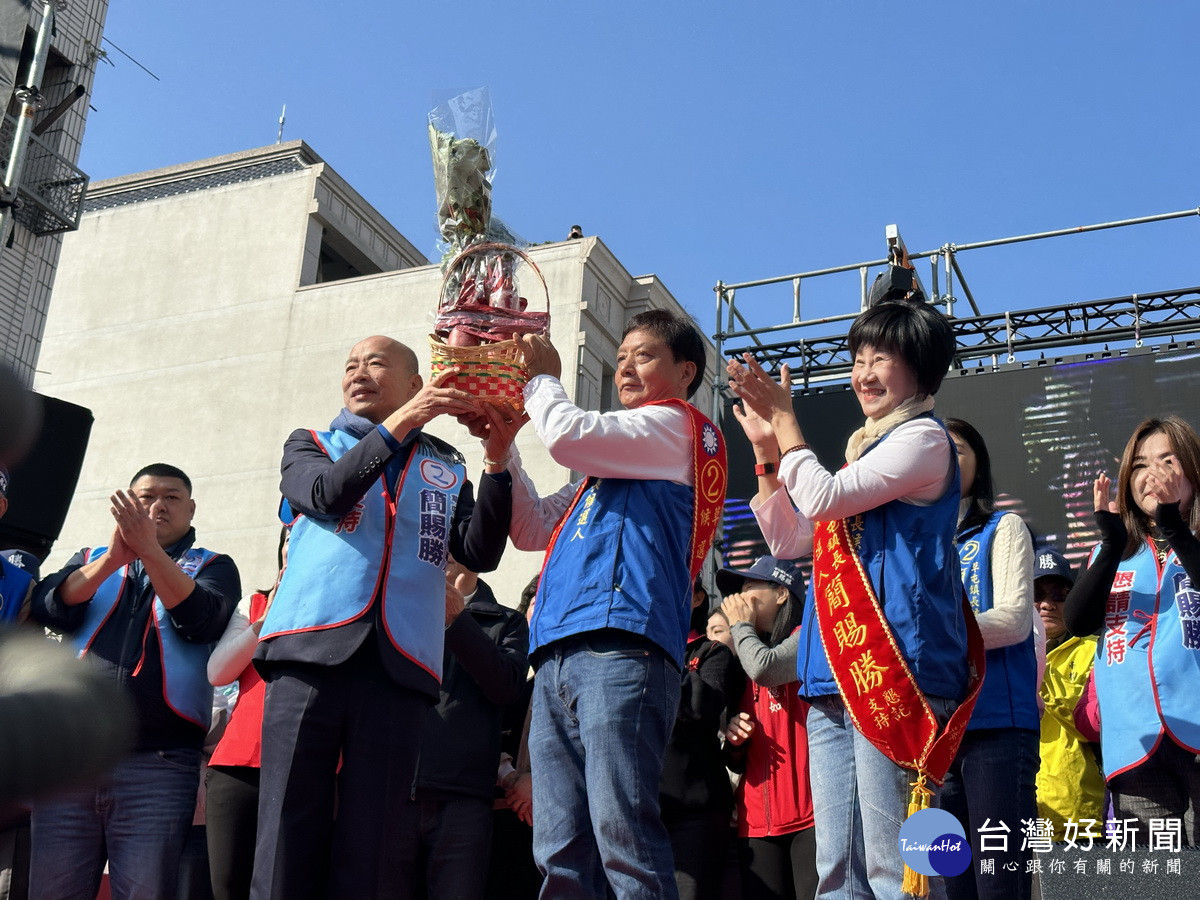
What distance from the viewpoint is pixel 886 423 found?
324 cm

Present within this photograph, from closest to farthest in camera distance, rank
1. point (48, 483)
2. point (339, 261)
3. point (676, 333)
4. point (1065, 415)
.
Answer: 1. point (676, 333)
2. point (48, 483)
3. point (1065, 415)
4. point (339, 261)

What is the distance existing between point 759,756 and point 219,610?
6.48 feet

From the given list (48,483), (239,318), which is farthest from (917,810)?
(239,318)

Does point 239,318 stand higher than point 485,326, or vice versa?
point 239,318

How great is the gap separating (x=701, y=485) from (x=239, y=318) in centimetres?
1765

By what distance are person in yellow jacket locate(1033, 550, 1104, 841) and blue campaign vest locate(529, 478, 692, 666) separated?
77.5 inches

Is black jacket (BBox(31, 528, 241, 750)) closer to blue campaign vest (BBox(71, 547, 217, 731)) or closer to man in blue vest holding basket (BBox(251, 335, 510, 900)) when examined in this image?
blue campaign vest (BBox(71, 547, 217, 731))

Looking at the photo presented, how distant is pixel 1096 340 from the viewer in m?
10.2

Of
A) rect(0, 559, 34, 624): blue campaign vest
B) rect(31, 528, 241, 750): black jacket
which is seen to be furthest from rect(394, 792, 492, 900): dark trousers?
rect(0, 559, 34, 624): blue campaign vest

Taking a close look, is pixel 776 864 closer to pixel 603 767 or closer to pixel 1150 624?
pixel 1150 624

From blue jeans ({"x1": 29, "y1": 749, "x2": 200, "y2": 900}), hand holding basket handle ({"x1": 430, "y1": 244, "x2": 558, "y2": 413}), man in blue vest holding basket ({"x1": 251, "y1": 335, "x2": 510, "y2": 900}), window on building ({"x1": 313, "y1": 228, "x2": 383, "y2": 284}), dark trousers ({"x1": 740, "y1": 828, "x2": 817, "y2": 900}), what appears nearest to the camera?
man in blue vest holding basket ({"x1": 251, "y1": 335, "x2": 510, "y2": 900})

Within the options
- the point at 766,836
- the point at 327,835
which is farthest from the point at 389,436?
the point at 766,836

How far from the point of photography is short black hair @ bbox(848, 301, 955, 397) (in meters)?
3.29

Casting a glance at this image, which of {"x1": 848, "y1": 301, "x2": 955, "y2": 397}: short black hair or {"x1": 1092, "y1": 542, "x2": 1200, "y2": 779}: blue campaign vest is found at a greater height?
{"x1": 848, "y1": 301, "x2": 955, "y2": 397}: short black hair
